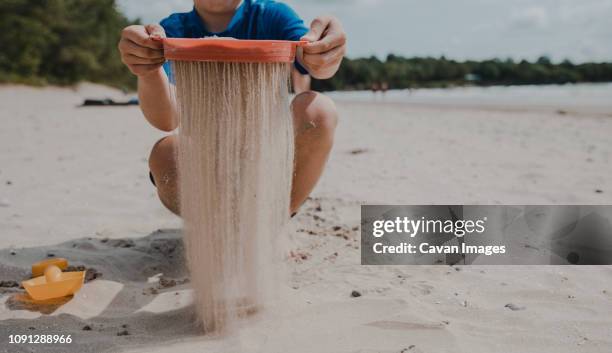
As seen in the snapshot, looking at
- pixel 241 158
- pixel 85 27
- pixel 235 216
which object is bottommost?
pixel 235 216

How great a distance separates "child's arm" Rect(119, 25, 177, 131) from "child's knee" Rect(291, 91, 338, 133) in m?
0.54

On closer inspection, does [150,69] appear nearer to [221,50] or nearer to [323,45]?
[221,50]

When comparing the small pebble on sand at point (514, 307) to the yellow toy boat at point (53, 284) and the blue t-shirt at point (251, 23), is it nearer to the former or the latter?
the blue t-shirt at point (251, 23)

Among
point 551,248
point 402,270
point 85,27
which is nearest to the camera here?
point 402,270

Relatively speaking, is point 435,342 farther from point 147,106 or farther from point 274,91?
point 147,106

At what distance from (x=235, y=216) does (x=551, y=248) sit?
1755 millimetres

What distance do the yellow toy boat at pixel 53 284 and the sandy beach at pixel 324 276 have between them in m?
0.05

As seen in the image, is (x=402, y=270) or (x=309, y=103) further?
(x=402, y=270)

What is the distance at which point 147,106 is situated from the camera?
2.11m

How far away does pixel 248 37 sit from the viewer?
2.43m

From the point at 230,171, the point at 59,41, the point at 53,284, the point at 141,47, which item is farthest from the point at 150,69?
the point at 59,41

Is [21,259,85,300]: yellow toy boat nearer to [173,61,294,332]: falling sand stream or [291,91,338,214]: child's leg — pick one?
[173,61,294,332]: falling sand stream

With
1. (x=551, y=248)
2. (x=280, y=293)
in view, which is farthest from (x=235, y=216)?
(x=551, y=248)

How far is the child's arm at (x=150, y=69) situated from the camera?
173cm
